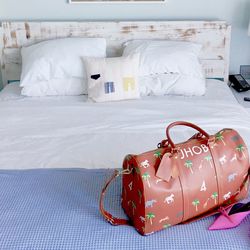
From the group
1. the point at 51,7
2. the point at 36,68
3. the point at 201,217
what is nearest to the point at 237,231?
the point at 201,217

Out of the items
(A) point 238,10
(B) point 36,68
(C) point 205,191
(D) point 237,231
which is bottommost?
(D) point 237,231

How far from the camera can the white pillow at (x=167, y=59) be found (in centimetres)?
214

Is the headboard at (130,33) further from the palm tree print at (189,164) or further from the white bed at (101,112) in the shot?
the palm tree print at (189,164)

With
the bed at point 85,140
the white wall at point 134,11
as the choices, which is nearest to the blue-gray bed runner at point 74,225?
the bed at point 85,140

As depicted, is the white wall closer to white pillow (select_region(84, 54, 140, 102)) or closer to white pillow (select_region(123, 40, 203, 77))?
white pillow (select_region(123, 40, 203, 77))

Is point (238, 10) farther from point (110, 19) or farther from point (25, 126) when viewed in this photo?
point (25, 126)

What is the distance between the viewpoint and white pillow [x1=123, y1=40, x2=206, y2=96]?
213 centimetres

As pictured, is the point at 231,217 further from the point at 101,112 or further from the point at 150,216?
the point at 101,112

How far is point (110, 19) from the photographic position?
8.01 feet

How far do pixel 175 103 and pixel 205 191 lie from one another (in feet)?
3.32

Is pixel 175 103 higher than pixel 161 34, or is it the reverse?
pixel 161 34

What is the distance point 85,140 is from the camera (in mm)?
1588

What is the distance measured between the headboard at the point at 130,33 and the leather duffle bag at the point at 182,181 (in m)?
1.42

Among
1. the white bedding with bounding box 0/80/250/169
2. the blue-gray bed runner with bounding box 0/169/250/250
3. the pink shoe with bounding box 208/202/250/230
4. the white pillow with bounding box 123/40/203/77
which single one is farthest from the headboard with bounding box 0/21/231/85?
the pink shoe with bounding box 208/202/250/230
